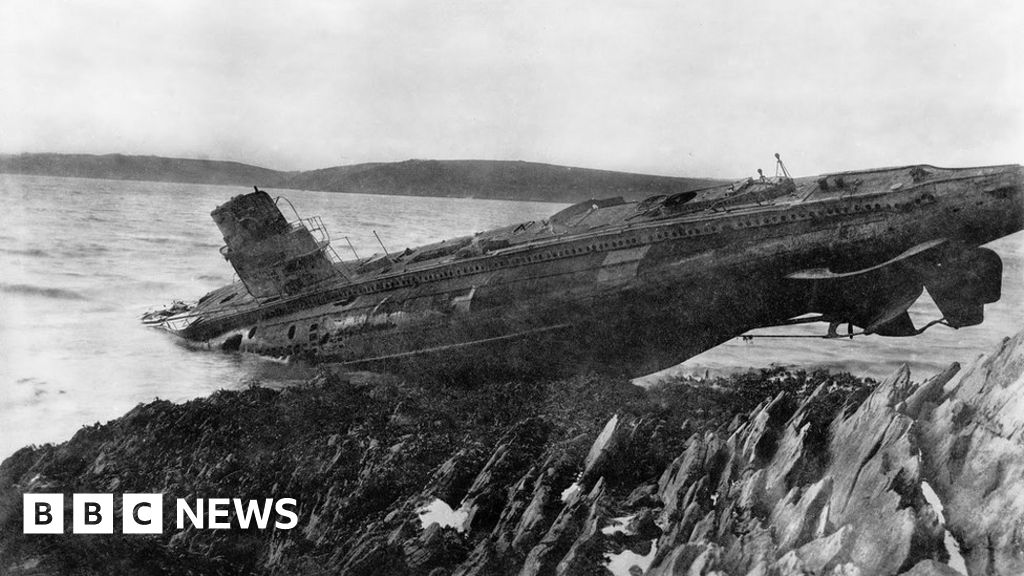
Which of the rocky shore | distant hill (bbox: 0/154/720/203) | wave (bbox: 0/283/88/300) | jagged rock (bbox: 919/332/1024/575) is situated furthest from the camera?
distant hill (bbox: 0/154/720/203)

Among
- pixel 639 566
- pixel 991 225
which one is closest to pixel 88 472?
pixel 639 566

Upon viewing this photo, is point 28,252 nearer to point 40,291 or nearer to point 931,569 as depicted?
point 40,291

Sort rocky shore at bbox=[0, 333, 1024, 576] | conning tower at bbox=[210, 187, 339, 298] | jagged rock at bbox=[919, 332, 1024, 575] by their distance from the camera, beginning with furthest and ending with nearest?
conning tower at bbox=[210, 187, 339, 298] → rocky shore at bbox=[0, 333, 1024, 576] → jagged rock at bbox=[919, 332, 1024, 575]

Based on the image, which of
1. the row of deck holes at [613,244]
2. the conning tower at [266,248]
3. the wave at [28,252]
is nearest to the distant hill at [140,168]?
the conning tower at [266,248]

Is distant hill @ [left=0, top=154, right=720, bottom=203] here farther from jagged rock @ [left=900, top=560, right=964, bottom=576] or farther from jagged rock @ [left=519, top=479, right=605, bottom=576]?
jagged rock @ [left=900, top=560, right=964, bottom=576]

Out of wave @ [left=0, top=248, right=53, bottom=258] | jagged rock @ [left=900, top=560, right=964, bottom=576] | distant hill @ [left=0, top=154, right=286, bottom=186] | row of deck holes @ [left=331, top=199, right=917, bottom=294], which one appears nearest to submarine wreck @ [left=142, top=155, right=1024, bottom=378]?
row of deck holes @ [left=331, top=199, right=917, bottom=294]

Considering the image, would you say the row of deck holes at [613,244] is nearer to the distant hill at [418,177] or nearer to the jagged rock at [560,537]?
the distant hill at [418,177]
